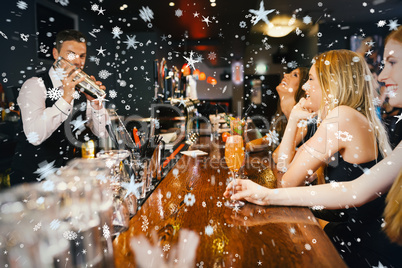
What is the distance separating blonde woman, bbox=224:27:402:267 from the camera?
93cm

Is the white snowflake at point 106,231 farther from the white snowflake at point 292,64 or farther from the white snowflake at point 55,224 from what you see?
the white snowflake at point 292,64

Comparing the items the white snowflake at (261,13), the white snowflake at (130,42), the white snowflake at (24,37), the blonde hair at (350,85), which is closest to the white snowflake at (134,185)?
the blonde hair at (350,85)

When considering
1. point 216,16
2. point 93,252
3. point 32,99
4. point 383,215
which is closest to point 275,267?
point 93,252

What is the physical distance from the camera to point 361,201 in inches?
46.8

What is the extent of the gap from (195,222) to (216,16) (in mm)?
4868

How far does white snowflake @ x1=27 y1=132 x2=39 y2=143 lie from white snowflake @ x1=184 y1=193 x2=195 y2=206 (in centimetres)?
179

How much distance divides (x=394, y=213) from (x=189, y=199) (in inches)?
40.0

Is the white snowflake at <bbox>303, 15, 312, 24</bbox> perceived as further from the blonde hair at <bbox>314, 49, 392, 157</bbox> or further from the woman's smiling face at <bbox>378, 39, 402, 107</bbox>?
the blonde hair at <bbox>314, 49, 392, 157</bbox>

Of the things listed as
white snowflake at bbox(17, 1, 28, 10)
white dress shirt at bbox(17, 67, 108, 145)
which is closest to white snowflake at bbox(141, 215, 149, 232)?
white dress shirt at bbox(17, 67, 108, 145)

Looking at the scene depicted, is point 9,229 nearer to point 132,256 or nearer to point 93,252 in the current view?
point 93,252

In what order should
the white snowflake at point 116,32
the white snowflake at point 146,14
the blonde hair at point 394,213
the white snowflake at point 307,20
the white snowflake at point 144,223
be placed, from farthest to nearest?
1. the white snowflake at point 116,32
2. the white snowflake at point 307,20
3. the white snowflake at point 146,14
4. the blonde hair at point 394,213
5. the white snowflake at point 144,223

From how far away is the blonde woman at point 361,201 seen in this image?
0.93m

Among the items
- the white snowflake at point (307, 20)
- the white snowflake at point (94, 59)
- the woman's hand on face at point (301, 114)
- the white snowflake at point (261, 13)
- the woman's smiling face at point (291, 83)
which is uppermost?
the white snowflake at point (261, 13)

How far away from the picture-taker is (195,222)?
0.77 metres
